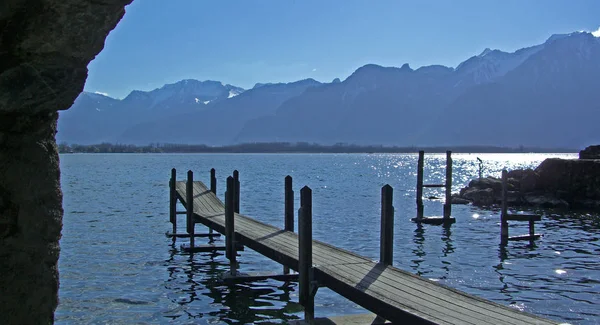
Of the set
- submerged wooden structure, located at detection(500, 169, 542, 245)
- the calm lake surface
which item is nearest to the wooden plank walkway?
the calm lake surface

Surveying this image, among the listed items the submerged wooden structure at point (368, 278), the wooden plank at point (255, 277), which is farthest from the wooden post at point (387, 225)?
the wooden plank at point (255, 277)

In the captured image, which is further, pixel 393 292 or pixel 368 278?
pixel 368 278

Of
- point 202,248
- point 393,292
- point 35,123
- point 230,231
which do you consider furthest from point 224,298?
point 35,123

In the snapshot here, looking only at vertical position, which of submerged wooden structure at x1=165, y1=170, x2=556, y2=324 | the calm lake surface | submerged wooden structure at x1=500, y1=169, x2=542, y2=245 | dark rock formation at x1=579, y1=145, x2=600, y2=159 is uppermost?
dark rock formation at x1=579, y1=145, x2=600, y2=159

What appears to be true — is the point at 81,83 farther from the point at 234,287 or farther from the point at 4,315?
the point at 234,287

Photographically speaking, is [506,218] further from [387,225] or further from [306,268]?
[306,268]

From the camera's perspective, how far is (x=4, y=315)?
487cm

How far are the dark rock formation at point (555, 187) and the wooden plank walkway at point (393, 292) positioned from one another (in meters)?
29.8

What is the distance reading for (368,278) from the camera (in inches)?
361

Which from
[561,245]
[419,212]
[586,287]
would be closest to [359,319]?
[586,287]

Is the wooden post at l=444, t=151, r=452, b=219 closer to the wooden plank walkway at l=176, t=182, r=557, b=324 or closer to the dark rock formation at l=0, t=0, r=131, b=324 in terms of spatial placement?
the wooden plank walkway at l=176, t=182, r=557, b=324

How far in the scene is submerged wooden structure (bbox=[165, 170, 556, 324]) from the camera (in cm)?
723

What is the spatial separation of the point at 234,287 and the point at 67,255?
27.1 feet

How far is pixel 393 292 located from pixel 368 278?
91 centimetres
